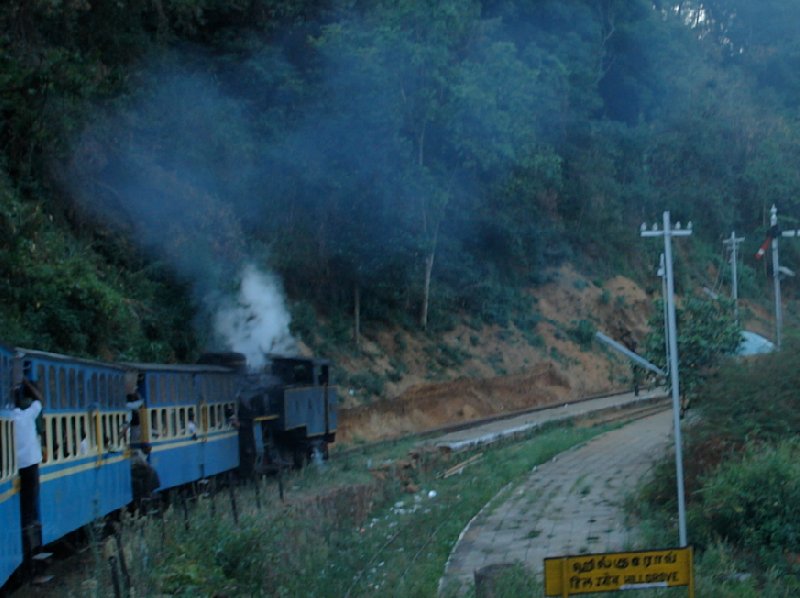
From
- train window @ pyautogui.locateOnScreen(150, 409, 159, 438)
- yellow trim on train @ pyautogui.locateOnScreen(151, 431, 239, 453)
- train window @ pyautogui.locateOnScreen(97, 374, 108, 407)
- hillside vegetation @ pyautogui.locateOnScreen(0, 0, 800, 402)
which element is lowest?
yellow trim on train @ pyautogui.locateOnScreen(151, 431, 239, 453)

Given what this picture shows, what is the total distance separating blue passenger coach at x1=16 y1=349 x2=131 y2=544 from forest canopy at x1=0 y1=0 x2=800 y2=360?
7.37m

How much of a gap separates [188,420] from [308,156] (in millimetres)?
19045

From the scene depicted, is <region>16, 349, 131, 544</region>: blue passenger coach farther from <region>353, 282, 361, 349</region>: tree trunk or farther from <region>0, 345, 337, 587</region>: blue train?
<region>353, 282, 361, 349</region>: tree trunk

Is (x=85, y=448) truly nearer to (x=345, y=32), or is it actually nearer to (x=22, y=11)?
(x=22, y=11)

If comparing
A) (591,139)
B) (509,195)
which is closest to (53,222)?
(509,195)

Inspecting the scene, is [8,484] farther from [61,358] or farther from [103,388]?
[103,388]

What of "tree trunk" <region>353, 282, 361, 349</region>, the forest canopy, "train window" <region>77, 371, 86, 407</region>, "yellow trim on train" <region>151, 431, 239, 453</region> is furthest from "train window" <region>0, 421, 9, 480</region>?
"tree trunk" <region>353, 282, 361, 349</region>

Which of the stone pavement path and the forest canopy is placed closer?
the stone pavement path

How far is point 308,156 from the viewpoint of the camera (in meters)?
34.7

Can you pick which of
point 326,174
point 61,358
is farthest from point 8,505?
point 326,174

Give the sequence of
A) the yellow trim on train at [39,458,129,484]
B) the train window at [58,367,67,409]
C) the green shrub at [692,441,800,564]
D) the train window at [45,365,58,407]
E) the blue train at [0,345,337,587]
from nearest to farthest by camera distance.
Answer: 1. the blue train at [0,345,337,587]
2. the yellow trim on train at [39,458,129,484]
3. the train window at [45,365,58,407]
4. the train window at [58,367,67,409]
5. the green shrub at [692,441,800,564]

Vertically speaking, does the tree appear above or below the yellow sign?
above

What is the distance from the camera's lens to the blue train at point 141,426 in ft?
33.6

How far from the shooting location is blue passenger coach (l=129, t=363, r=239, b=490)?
50.2 ft
